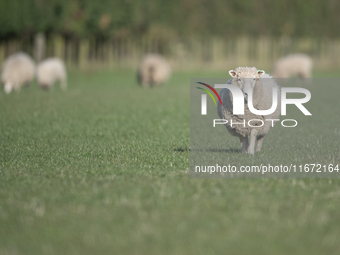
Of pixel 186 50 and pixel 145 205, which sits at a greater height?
A: pixel 186 50

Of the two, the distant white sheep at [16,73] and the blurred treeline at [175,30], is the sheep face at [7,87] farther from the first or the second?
the blurred treeline at [175,30]

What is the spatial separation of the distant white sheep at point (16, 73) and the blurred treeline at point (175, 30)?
27.7 ft

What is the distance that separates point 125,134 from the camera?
379 inches

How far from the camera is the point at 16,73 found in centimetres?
1975

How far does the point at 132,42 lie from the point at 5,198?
100 ft

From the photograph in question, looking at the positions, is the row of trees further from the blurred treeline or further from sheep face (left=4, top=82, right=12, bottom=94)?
sheep face (left=4, top=82, right=12, bottom=94)

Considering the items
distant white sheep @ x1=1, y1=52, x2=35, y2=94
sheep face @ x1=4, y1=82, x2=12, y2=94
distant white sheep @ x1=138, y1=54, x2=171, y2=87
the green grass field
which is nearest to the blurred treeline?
distant white sheep @ x1=138, y1=54, x2=171, y2=87

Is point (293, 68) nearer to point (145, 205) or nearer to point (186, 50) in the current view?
point (186, 50)

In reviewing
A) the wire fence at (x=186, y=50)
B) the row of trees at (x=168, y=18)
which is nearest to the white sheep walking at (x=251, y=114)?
the row of trees at (x=168, y=18)

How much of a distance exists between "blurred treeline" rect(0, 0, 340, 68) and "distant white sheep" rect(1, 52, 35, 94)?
844 cm

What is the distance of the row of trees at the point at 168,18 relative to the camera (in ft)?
93.1

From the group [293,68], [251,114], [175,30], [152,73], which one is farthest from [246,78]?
[175,30]

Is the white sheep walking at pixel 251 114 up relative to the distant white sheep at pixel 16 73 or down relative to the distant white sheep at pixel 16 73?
down

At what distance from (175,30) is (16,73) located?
20919mm
